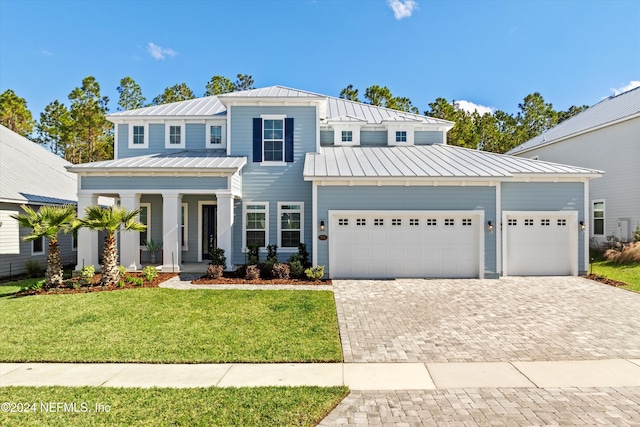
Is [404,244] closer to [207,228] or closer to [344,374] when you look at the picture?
[344,374]

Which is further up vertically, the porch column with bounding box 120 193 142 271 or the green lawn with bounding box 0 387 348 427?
the porch column with bounding box 120 193 142 271

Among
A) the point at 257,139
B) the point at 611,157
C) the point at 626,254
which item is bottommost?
the point at 626,254

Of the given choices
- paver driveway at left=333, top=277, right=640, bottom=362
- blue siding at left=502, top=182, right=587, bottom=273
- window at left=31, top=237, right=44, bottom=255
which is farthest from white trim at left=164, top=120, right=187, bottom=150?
blue siding at left=502, top=182, right=587, bottom=273

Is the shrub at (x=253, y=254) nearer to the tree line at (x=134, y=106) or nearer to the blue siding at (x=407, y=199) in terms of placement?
the blue siding at (x=407, y=199)

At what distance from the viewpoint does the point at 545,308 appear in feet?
28.4

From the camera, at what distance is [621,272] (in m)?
13.0

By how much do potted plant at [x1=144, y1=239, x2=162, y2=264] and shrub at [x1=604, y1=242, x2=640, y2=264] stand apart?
64.4ft

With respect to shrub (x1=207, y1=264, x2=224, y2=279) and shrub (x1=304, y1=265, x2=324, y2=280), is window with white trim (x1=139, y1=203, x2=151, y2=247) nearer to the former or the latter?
shrub (x1=207, y1=264, x2=224, y2=279)

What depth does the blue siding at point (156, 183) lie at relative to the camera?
1267 centimetres

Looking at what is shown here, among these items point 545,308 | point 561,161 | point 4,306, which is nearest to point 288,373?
point 545,308

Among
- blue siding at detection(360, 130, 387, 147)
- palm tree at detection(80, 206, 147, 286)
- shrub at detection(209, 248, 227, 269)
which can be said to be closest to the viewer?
palm tree at detection(80, 206, 147, 286)

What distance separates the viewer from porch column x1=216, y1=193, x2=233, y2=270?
1270 centimetres

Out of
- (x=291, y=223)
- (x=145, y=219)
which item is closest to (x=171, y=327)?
(x=291, y=223)

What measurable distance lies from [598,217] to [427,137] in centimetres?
1047
